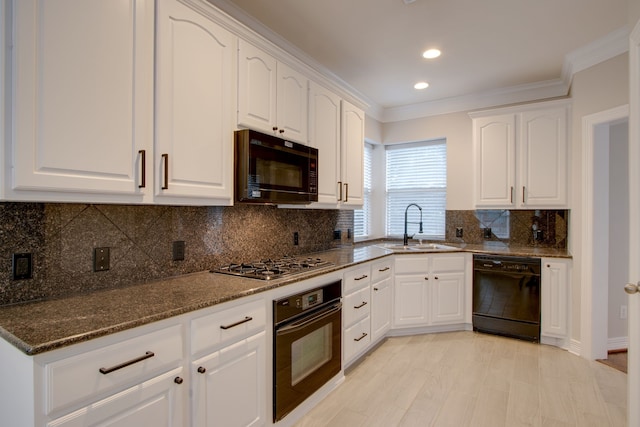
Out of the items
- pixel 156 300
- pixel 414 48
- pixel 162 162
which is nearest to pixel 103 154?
pixel 162 162

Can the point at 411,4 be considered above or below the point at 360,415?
above

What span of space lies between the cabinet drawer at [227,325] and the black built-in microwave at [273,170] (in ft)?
2.22

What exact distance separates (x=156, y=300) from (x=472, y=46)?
3068 millimetres

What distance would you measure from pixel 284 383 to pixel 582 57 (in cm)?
361

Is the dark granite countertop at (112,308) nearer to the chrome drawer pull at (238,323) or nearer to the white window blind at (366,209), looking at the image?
the chrome drawer pull at (238,323)

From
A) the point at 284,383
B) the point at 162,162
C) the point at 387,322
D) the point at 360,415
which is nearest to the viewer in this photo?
the point at 162,162

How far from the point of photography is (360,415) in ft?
7.18

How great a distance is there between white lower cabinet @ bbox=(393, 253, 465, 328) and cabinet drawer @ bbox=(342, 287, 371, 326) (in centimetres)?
68

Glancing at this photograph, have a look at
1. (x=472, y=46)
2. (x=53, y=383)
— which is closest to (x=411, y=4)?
(x=472, y=46)

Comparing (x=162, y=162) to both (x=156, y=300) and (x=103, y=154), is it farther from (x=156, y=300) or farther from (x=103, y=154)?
(x=156, y=300)

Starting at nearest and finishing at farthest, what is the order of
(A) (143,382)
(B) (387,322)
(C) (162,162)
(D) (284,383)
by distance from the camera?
1. (A) (143,382)
2. (C) (162,162)
3. (D) (284,383)
4. (B) (387,322)

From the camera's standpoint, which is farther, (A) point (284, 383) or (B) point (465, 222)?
(B) point (465, 222)

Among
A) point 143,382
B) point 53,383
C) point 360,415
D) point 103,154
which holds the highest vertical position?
point 103,154

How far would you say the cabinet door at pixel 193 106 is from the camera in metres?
1.62
